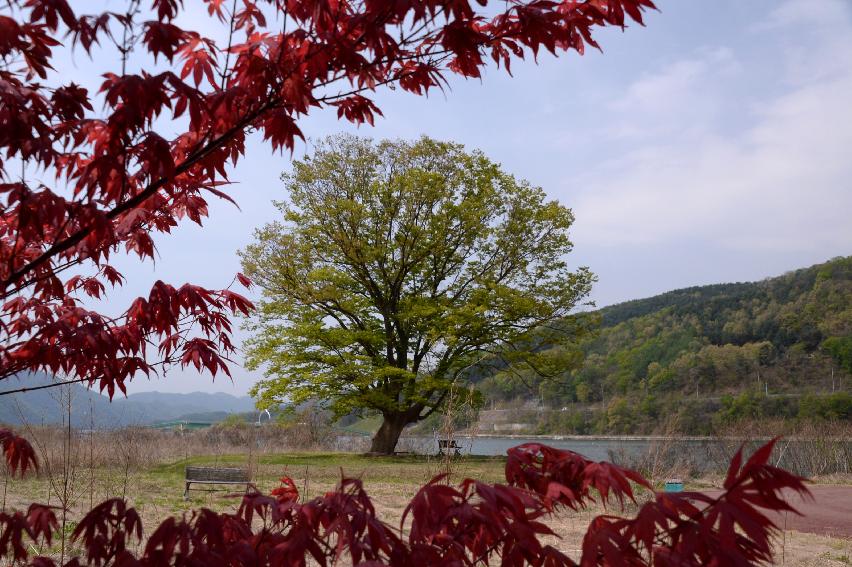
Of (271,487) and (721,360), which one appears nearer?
(271,487)

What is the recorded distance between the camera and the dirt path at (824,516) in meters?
7.03

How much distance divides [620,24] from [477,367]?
21.6 meters

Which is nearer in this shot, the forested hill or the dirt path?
the dirt path

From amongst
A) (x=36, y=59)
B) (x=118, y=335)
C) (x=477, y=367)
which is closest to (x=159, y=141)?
(x=36, y=59)

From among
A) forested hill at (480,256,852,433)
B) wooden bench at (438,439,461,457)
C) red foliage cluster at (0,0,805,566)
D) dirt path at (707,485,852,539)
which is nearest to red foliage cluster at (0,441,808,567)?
red foliage cluster at (0,0,805,566)

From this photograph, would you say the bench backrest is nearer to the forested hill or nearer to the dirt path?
the dirt path

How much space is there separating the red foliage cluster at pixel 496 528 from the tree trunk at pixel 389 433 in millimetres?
21368

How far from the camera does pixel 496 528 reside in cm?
136

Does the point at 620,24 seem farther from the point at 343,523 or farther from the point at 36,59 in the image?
the point at 36,59

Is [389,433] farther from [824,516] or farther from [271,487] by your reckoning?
[824,516]

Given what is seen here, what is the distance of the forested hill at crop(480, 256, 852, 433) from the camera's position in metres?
42.4

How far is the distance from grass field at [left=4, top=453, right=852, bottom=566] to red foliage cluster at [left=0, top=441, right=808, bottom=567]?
0.73 ft

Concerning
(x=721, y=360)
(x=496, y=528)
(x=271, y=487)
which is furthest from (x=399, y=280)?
(x=721, y=360)

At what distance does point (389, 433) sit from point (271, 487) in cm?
1311
